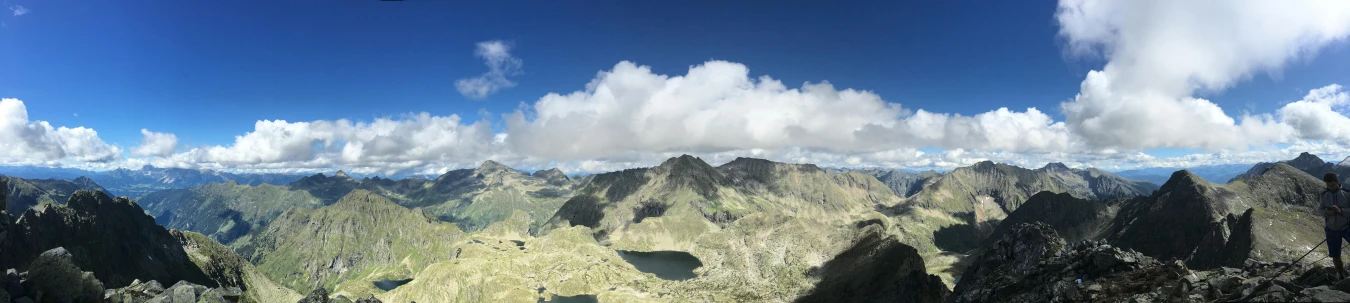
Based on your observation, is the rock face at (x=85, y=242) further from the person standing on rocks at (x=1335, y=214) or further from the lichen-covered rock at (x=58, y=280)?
the person standing on rocks at (x=1335, y=214)

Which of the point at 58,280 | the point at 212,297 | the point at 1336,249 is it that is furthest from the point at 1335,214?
the point at 212,297

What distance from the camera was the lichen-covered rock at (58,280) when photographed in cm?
3184

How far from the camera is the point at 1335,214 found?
19406mm

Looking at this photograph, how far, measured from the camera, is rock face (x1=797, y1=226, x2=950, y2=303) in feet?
385

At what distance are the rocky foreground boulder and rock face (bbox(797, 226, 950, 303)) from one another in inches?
2606

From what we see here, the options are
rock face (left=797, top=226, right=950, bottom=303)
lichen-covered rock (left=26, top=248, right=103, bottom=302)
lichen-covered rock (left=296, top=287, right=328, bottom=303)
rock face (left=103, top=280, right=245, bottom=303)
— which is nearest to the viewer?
lichen-covered rock (left=26, top=248, right=103, bottom=302)

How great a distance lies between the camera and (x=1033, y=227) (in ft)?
220

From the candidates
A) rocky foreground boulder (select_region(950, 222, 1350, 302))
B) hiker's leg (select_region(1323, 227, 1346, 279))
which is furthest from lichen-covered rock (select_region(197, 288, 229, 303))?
hiker's leg (select_region(1323, 227, 1346, 279))

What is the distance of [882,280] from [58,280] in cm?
15894

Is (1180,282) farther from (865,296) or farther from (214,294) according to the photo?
(865,296)

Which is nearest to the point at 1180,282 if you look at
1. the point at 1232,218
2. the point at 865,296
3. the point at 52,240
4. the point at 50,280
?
the point at 50,280

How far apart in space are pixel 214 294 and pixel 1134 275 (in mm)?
75238

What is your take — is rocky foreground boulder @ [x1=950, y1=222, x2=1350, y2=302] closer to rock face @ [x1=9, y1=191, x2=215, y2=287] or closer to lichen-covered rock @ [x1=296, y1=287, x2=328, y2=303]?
lichen-covered rock @ [x1=296, y1=287, x2=328, y2=303]

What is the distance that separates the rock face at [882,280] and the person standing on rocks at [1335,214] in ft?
328
